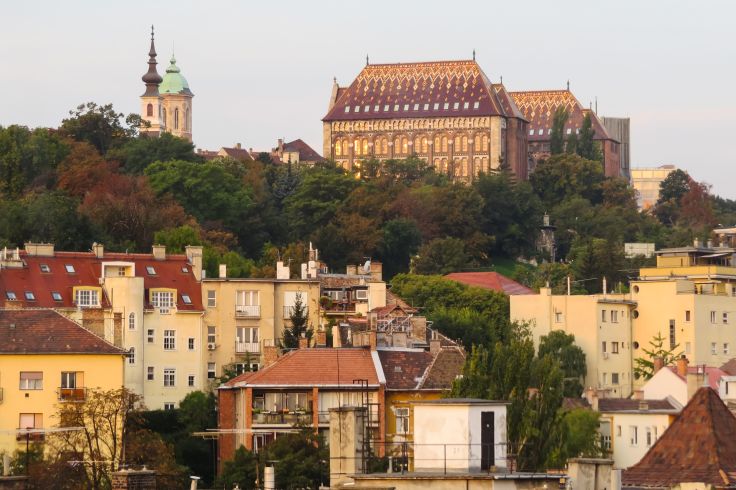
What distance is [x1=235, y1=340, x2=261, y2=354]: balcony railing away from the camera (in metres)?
97.1

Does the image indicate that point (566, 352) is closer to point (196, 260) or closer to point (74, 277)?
point (196, 260)

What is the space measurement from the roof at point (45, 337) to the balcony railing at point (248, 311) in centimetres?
1697

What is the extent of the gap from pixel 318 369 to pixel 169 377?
16.1 metres

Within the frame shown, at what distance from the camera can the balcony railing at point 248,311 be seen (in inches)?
3848

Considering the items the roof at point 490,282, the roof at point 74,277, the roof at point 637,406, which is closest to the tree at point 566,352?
the roof at point 637,406

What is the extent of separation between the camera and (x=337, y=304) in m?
102

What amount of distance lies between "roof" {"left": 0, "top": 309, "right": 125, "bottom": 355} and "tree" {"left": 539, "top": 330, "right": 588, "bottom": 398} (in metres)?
30.1

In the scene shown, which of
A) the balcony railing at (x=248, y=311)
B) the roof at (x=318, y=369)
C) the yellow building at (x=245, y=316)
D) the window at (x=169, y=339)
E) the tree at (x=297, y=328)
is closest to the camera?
the roof at (x=318, y=369)

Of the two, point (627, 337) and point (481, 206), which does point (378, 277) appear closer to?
point (627, 337)

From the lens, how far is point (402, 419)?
77.9 metres

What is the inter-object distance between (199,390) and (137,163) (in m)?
63.9

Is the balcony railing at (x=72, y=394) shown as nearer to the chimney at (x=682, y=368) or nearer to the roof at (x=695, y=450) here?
the chimney at (x=682, y=368)

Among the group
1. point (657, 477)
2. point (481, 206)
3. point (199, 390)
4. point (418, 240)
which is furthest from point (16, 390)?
point (481, 206)

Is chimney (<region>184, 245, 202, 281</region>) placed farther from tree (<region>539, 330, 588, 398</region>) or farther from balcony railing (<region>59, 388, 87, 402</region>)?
balcony railing (<region>59, 388, 87, 402</region>)
